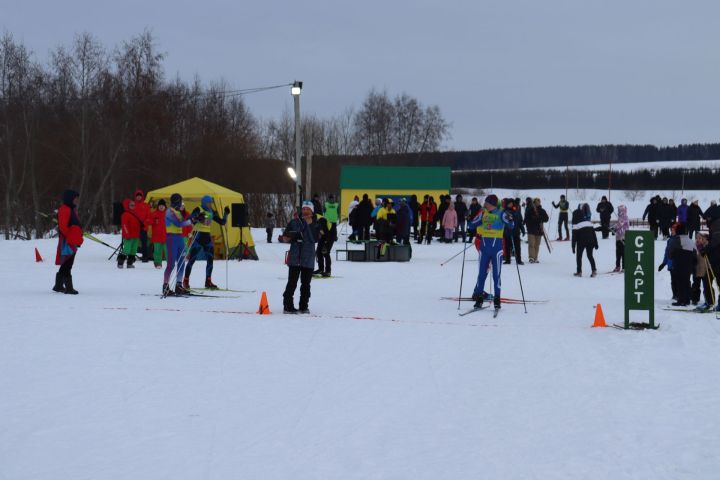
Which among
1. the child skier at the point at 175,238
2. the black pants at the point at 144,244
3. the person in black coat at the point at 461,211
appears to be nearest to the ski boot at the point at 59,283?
→ the child skier at the point at 175,238

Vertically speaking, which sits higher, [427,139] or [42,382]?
[427,139]

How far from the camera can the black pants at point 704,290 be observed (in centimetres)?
1291

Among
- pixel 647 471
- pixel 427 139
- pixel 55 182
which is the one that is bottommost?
pixel 647 471

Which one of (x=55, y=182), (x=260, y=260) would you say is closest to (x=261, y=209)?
(x=55, y=182)

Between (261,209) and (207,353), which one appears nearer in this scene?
(207,353)

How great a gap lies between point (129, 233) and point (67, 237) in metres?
6.18

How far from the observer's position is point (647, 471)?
5.20 m

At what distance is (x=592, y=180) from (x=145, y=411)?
107415 millimetres

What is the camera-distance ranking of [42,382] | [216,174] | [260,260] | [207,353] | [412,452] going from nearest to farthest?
1. [412,452]
2. [42,382]
3. [207,353]
4. [260,260]
5. [216,174]

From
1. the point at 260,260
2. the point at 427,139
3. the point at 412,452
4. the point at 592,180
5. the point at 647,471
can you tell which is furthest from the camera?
the point at 592,180

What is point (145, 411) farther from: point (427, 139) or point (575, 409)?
point (427, 139)

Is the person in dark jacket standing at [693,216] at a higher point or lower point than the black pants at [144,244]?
higher

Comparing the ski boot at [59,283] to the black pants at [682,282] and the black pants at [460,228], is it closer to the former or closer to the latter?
the black pants at [682,282]

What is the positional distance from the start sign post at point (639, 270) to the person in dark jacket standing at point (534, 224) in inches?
445
